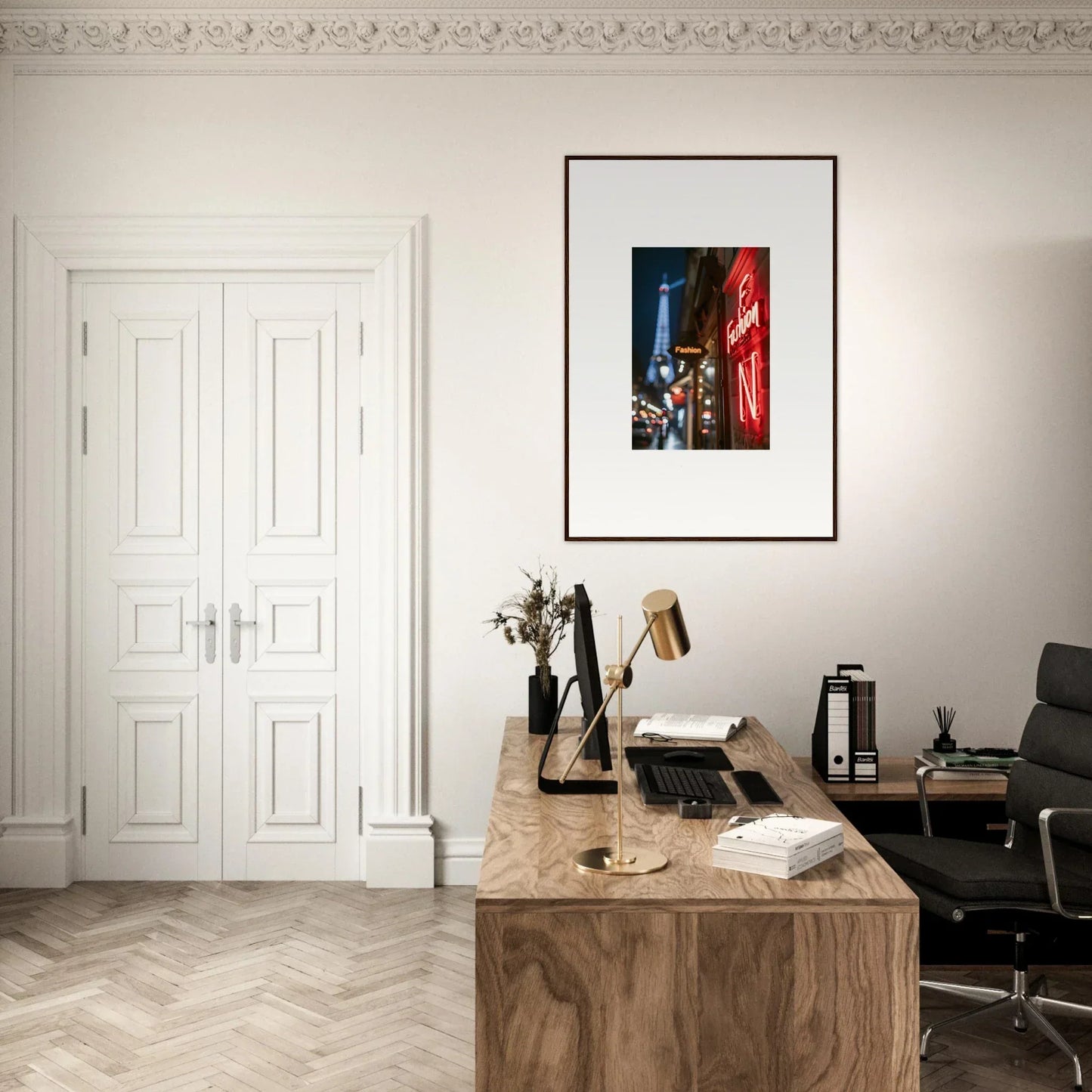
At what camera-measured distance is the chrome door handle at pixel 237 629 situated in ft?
13.5

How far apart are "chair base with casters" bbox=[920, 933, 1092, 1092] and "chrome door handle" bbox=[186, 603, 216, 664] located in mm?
2810

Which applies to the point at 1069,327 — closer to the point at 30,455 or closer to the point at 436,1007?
the point at 436,1007

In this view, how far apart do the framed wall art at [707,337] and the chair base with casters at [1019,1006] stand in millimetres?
1703

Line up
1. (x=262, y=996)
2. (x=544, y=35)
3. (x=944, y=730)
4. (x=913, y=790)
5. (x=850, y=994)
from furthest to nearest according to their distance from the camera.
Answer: (x=544, y=35), (x=944, y=730), (x=913, y=790), (x=262, y=996), (x=850, y=994)

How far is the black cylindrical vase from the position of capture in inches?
132

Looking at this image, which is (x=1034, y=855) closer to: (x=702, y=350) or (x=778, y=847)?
(x=778, y=847)

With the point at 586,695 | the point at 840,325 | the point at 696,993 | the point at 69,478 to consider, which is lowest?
the point at 696,993

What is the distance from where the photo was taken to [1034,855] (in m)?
3.01

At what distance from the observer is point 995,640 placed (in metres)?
4.07

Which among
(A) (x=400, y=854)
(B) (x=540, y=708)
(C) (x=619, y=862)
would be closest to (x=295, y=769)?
(A) (x=400, y=854)

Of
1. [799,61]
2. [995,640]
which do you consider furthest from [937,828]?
[799,61]

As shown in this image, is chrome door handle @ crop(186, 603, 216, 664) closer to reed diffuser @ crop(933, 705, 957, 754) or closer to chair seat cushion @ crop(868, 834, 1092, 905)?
chair seat cushion @ crop(868, 834, 1092, 905)

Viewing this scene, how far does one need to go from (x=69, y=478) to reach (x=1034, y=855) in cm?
368

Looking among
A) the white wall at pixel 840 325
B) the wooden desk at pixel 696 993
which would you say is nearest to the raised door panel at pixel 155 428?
the white wall at pixel 840 325
